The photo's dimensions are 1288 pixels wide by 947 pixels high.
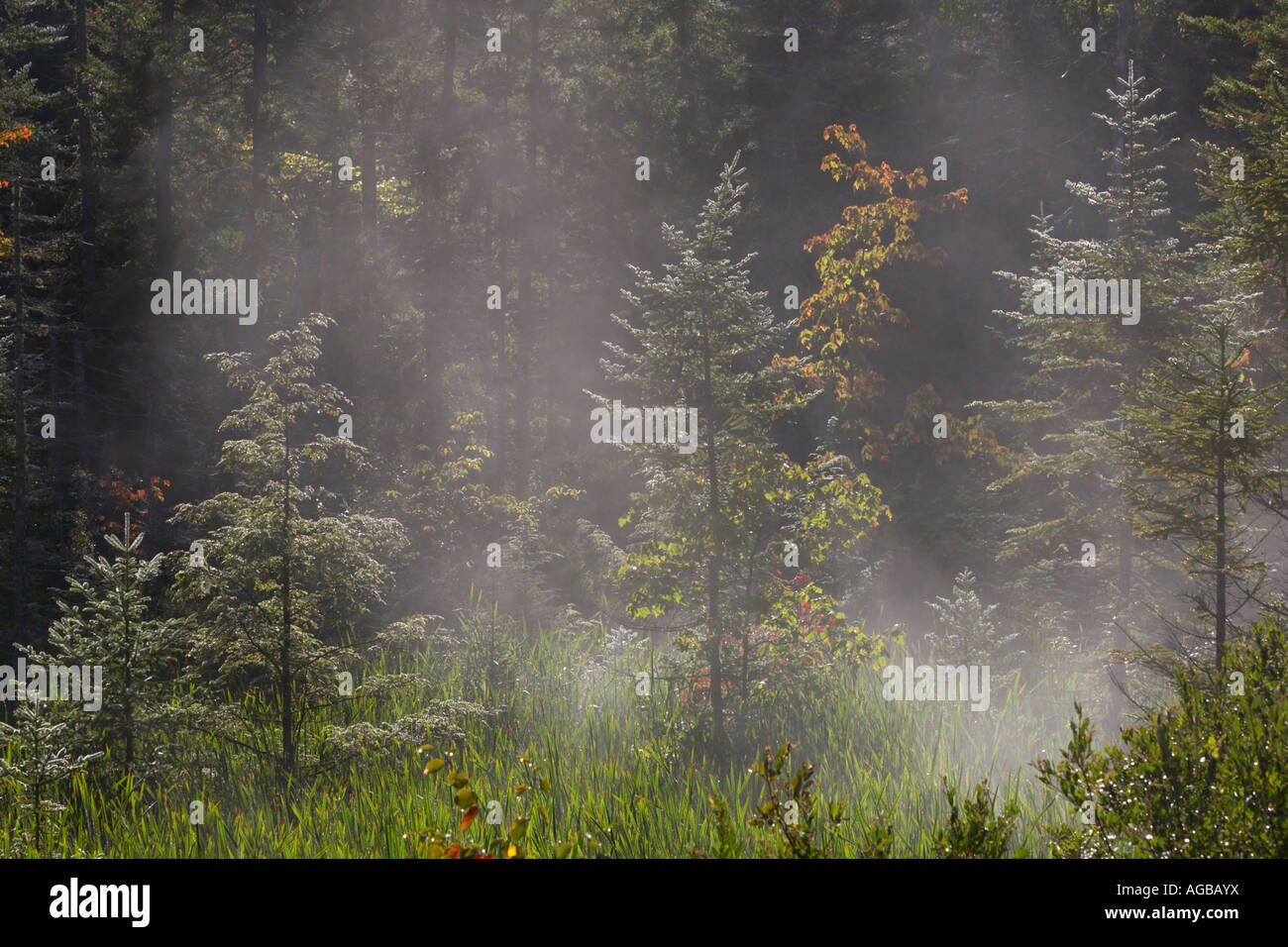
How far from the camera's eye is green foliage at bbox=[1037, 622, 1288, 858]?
490 centimetres

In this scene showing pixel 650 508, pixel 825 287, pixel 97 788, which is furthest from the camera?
pixel 825 287

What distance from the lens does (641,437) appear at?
30.7 ft

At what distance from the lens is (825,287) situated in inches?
693

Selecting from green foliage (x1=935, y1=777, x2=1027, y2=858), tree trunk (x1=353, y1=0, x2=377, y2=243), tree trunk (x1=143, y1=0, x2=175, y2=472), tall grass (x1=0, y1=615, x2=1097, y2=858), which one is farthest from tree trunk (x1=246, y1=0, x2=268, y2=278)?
green foliage (x1=935, y1=777, x2=1027, y2=858)

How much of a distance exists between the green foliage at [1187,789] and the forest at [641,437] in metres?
0.04

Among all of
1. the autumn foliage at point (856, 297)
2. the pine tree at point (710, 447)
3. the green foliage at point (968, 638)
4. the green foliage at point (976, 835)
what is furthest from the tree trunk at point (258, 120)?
the green foliage at point (976, 835)

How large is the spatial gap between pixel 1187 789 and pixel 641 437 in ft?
17.9

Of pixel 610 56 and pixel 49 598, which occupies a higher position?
pixel 610 56

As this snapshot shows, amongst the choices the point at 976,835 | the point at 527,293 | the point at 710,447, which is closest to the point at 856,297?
the point at 527,293

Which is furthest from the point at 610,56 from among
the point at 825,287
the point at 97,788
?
the point at 97,788

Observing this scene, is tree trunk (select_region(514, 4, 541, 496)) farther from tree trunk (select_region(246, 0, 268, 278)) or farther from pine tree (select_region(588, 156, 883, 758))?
pine tree (select_region(588, 156, 883, 758))

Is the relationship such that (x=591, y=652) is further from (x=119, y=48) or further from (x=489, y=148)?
(x=119, y=48)

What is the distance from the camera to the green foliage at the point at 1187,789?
490cm
